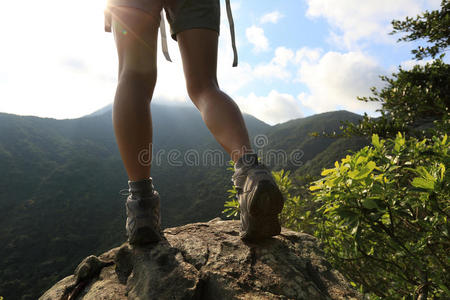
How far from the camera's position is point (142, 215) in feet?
4.88

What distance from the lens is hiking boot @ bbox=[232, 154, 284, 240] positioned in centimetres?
126

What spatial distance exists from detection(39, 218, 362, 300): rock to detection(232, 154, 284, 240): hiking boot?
0.42ft

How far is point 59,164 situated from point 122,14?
6198 centimetres

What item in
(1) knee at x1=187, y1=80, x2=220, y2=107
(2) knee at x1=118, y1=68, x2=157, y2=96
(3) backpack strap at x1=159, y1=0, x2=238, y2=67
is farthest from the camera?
(3) backpack strap at x1=159, y1=0, x2=238, y2=67

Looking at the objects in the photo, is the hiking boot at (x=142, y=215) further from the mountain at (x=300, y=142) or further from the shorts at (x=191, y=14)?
the mountain at (x=300, y=142)

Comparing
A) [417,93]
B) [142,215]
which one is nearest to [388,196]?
[142,215]

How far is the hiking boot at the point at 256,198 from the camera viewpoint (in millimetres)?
1259

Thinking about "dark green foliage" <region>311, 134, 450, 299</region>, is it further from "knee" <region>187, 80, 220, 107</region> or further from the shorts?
the shorts

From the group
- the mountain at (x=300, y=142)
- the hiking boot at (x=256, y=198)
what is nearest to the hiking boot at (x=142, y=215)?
the hiking boot at (x=256, y=198)

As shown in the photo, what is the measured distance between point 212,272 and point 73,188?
2157 inches

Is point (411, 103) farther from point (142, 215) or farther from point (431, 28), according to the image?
point (142, 215)

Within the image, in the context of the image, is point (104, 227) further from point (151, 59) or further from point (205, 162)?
point (151, 59)

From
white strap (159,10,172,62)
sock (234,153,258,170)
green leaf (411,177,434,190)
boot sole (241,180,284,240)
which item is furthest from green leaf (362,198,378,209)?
white strap (159,10,172,62)

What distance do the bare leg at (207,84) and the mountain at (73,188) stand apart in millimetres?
34174
